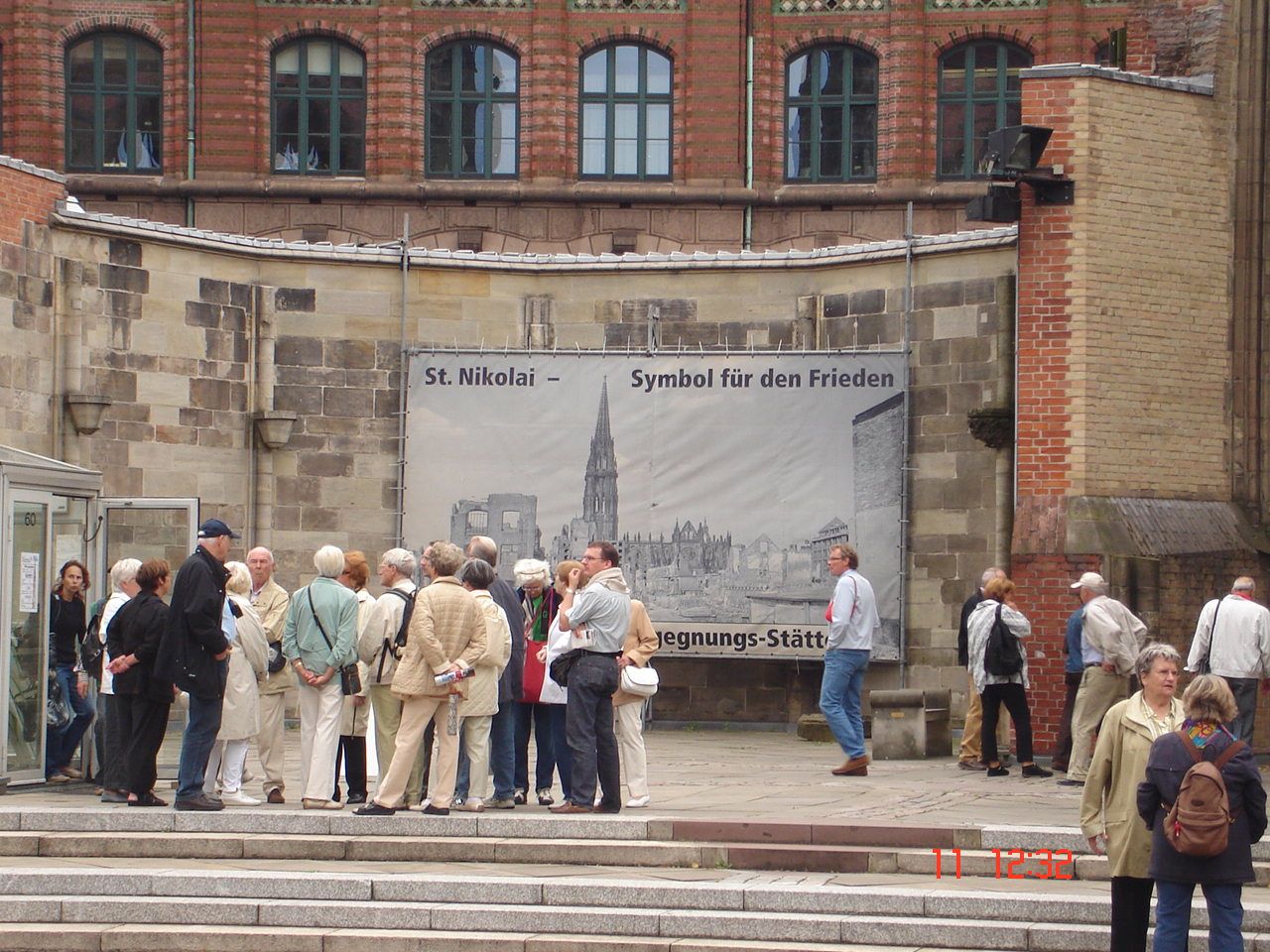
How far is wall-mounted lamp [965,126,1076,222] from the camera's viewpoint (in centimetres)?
1778

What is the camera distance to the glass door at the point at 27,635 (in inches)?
576

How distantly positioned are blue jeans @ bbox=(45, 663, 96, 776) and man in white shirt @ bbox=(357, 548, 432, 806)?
2.68m

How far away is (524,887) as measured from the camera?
1158 centimetres

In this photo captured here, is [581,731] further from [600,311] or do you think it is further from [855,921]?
[600,311]

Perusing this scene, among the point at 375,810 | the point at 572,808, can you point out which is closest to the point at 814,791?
the point at 572,808

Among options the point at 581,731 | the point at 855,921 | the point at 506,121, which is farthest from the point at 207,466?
the point at 506,121

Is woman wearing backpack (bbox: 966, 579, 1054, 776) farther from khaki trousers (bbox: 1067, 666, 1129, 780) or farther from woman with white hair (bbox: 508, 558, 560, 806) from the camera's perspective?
woman with white hair (bbox: 508, 558, 560, 806)

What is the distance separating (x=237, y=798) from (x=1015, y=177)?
27.0ft

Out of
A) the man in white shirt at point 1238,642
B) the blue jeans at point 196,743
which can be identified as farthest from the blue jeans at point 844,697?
the blue jeans at point 196,743

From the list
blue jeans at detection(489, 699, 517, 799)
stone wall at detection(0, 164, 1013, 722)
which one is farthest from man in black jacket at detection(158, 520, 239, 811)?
stone wall at detection(0, 164, 1013, 722)

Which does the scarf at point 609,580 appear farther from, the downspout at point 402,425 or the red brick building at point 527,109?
the red brick building at point 527,109

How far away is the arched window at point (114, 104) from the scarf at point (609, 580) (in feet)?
86.3

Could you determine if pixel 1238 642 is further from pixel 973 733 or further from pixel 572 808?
pixel 572 808

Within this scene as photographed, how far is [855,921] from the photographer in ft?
36.4
